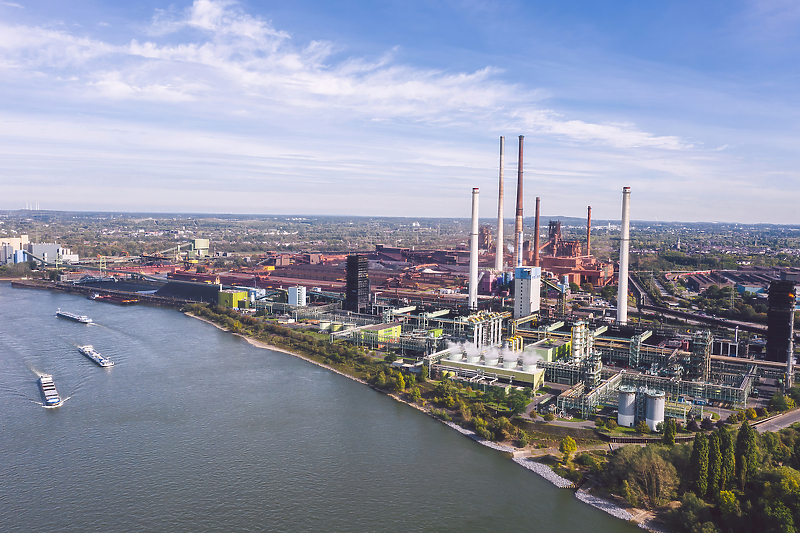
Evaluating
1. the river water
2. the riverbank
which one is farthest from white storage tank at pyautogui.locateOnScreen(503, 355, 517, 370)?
the river water

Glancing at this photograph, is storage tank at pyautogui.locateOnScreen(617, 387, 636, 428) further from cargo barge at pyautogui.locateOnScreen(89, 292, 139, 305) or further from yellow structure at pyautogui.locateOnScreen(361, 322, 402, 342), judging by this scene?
cargo barge at pyautogui.locateOnScreen(89, 292, 139, 305)

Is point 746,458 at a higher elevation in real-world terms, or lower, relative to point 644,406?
higher

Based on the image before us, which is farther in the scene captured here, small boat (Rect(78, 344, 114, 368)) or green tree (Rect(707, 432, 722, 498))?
small boat (Rect(78, 344, 114, 368))

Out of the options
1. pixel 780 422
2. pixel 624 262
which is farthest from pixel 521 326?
pixel 780 422

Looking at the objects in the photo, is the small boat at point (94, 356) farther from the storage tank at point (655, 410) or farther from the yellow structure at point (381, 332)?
the storage tank at point (655, 410)

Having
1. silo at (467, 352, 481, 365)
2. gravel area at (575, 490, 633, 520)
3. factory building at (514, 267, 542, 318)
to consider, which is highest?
factory building at (514, 267, 542, 318)

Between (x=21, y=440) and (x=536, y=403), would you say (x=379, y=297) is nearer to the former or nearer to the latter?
(x=536, y=403)

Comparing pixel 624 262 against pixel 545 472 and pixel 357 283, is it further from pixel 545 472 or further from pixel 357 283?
pixel 545 472
